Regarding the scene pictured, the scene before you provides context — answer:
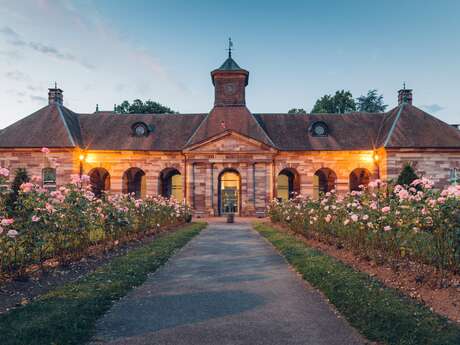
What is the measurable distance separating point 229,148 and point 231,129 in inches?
60.2

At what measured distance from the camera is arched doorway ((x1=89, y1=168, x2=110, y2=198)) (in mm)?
31562

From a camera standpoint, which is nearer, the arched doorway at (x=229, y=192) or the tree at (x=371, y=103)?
the arched doorway at (x=229, y=192)

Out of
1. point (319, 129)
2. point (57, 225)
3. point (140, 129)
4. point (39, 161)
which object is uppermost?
point (140, 129)

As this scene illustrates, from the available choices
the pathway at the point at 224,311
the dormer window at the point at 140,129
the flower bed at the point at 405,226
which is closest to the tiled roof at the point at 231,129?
the dormer window at the point at 140,129

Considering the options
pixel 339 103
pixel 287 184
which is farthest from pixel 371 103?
pixel 287 184

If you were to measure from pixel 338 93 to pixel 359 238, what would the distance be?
157 ft

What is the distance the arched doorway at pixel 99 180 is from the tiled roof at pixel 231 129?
107 inches

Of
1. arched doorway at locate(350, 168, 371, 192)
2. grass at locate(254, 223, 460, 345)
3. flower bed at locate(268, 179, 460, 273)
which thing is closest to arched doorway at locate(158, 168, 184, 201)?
arched doorway at locate(350, 168, 371, 192)

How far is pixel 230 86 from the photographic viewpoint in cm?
3297

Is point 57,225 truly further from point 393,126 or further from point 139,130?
point 393,126

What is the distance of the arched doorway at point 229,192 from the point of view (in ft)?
102

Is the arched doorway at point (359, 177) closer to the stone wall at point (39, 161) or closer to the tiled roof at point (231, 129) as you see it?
the tiled roof at point (231, 129)

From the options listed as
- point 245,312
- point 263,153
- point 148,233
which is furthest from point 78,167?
point 245,312

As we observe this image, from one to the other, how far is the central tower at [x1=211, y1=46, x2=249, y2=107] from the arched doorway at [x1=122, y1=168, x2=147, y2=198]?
9.76m
